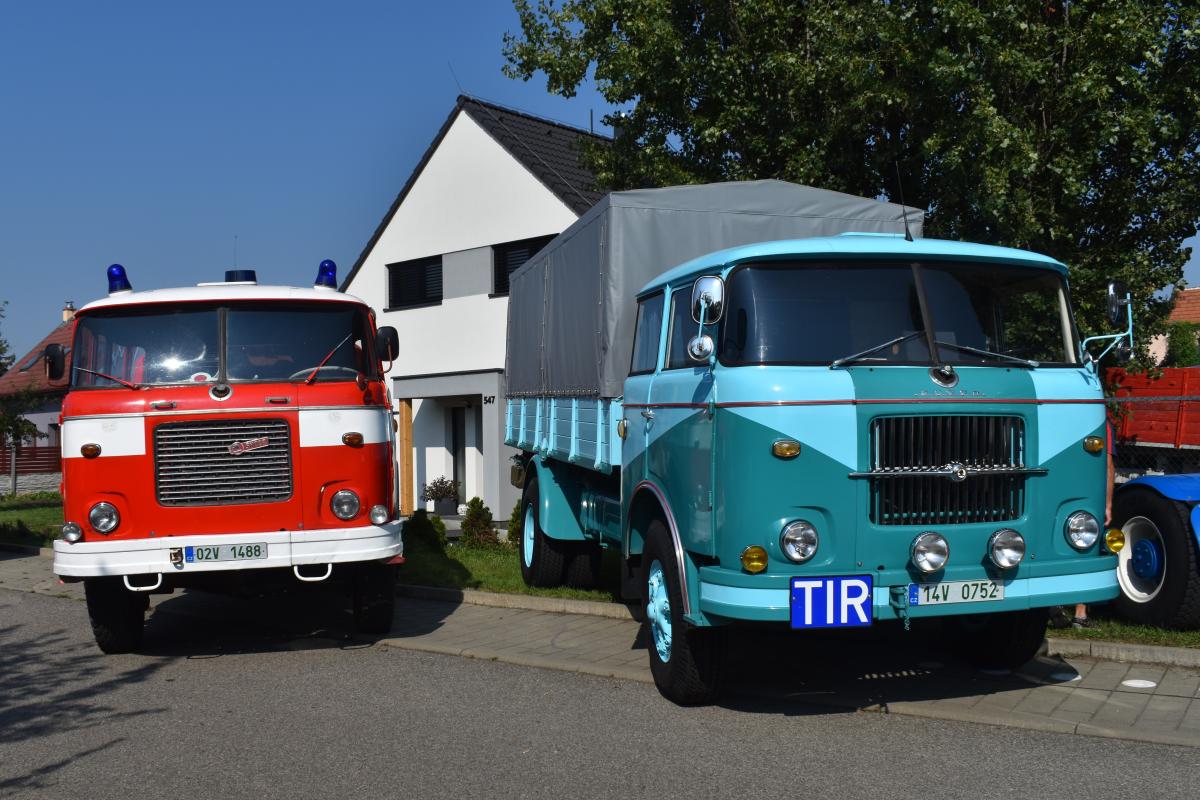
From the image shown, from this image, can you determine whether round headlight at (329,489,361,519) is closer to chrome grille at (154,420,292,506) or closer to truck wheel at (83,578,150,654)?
chrome grille at (154,420,292,506)

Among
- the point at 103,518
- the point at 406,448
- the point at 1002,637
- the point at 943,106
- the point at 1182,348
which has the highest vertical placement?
the point at 943,106

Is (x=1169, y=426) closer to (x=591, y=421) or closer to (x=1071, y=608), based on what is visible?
(x=1071, y=608)

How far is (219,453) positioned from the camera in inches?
301

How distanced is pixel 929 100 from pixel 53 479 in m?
38.3

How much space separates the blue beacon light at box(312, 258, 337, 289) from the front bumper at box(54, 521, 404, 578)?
2099 millimetres

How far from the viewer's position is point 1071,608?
7.72 meters

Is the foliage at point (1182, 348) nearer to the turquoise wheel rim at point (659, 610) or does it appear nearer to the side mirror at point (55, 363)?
the turquoise wheel rim at point (659, 610)

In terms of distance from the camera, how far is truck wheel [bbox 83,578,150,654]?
784 centimetres

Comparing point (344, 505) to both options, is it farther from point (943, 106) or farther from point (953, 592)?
point (943, 106)

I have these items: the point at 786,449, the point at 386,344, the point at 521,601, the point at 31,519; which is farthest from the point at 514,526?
the point at 31,519

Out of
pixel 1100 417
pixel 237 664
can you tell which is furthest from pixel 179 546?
pixel 1100 417

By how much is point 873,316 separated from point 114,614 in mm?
5703

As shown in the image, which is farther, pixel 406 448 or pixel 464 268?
pixel 406 448

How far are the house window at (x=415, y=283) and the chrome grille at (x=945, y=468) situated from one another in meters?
17.1
